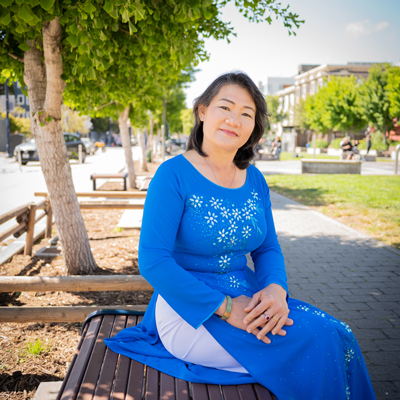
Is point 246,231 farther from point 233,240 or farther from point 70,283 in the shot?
point 70,283

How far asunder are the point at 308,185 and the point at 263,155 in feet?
54.2

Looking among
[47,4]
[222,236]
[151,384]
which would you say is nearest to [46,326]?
[151,384]

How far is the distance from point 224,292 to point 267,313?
0.26m

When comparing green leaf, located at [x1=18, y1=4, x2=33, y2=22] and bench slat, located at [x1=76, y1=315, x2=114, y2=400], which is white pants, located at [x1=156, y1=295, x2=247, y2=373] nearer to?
bench slat, located at [x1=76, y1=315, x2=114, y2=400]

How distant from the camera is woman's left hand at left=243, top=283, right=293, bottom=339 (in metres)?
1.84

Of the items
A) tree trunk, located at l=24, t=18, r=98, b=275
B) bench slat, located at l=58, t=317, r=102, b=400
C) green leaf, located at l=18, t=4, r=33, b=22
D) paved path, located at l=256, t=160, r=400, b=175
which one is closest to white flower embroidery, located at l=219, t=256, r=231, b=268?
bench slat, located at l=58, t=317, r=102, b=400

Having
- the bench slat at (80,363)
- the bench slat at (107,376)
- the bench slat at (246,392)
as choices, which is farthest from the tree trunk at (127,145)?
the bench slat at (246,392)

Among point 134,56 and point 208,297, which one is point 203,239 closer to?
point 208,297

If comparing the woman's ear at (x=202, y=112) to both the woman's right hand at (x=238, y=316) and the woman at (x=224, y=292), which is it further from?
the woman's right hand at (x=238, y=316)

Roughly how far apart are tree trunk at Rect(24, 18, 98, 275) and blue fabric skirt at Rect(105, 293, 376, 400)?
3324mm

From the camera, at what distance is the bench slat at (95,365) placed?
1.77m

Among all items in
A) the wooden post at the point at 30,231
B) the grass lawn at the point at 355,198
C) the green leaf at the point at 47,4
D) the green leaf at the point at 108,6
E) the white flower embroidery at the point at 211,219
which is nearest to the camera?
the white flower embroidery at the point at 211,219

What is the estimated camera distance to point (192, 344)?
6.27 ft

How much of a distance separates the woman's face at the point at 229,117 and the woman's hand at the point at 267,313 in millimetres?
857
